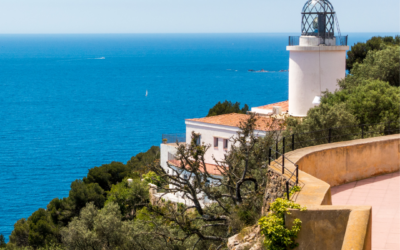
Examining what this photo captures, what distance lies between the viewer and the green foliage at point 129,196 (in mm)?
33750

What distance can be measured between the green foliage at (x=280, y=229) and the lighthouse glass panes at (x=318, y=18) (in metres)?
25.6

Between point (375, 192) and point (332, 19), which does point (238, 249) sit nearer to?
point (375, 192)

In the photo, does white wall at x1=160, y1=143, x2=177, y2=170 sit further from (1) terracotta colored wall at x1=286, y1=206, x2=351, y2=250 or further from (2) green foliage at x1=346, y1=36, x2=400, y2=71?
A: (1) terracotta colored wall at x1=286, y1=206, x2=351, y2=250

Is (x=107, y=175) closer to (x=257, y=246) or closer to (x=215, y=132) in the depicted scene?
(x=215, y=132)

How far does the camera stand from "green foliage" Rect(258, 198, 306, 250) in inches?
290

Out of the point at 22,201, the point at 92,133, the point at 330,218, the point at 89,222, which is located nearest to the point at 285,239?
the point at 330,218

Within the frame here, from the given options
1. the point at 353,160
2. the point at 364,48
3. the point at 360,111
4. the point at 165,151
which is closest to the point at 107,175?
the point at 165,151

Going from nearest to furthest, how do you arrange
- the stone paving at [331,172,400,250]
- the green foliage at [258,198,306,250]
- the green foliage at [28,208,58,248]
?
the green foliage at [258,198,306,250] → the stone paving at [331,172,400,250] → the green foliage at [28,208,58,248]

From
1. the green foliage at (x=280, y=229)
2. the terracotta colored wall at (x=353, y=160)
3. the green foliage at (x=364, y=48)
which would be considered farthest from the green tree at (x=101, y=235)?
the green foliage at (x=364, y=48)

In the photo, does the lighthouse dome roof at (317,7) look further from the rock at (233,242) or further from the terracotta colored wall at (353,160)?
the rock at (233,242)

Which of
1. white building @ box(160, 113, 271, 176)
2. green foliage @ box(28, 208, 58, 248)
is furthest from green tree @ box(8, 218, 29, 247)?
white building @ box(160, 113, 271, 176)

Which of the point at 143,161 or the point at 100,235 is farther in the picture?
the point at 143,161

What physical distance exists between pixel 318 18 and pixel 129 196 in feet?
55.0

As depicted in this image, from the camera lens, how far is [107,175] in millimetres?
41406
